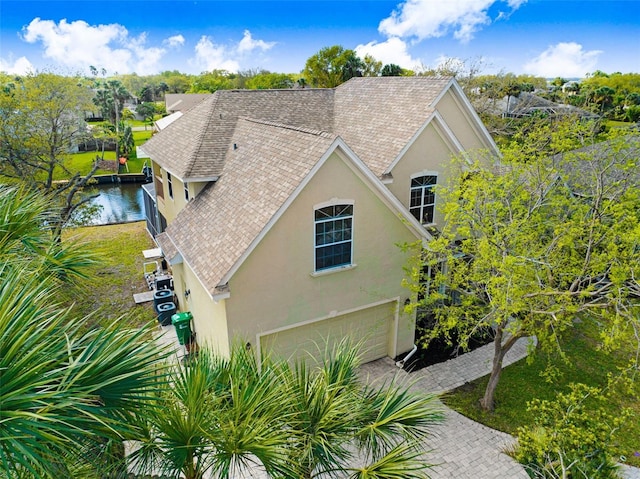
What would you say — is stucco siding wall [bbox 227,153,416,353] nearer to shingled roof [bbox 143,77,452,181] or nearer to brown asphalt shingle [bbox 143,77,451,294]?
brown asphalt shingle [bbox 143,77,451,294]

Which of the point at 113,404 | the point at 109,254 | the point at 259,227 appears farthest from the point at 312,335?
the point at 109,254

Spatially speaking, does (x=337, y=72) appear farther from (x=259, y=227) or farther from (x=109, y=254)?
(x=259, y=227)

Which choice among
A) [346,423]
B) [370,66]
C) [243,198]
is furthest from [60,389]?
[370,66]

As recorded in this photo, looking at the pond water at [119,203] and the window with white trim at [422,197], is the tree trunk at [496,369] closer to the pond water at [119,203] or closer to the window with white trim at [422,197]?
the window with white trim at [422,197]

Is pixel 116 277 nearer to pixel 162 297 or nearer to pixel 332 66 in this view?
pixel 162 297

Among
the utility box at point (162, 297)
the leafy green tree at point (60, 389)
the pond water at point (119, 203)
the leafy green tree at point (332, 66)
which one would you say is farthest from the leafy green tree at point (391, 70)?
the leafy green tree at point (60, 389)

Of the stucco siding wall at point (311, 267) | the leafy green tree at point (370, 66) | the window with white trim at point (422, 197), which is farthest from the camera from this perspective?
the leafy green tree at point (370, 66)
